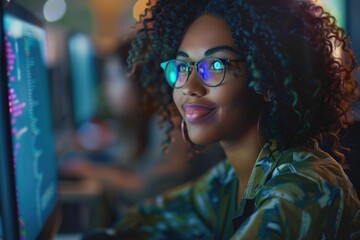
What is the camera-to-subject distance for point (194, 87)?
2.72 ft

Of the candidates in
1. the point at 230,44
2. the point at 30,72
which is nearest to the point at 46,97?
the point at 30,72

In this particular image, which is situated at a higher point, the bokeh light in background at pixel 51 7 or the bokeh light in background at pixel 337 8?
the bokeh light in background at pixel 51 7

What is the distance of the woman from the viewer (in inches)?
28.5

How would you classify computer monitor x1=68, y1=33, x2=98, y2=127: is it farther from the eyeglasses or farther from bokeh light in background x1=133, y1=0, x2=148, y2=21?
the eyeglasses

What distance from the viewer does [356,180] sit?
78 cm

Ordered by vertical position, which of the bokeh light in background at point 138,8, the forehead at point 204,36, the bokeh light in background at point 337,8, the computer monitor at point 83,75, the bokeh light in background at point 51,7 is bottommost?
the computer monitor at point 83,75

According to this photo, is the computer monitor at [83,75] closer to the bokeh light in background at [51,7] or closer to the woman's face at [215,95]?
the bokeh light in background at [51,7]

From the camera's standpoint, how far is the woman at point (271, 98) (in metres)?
0.72

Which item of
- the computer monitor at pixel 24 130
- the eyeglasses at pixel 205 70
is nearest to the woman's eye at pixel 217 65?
the eyeglasses at pixel 205 70

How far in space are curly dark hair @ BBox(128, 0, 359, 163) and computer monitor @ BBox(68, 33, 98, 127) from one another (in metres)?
2.50

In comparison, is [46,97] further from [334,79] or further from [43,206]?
[334,79]

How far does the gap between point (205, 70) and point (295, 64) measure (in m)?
0.14

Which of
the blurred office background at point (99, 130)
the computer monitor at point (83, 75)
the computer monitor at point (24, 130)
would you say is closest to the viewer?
the computer monitor at point (24, 130)

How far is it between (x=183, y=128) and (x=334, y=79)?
28 centimetres
